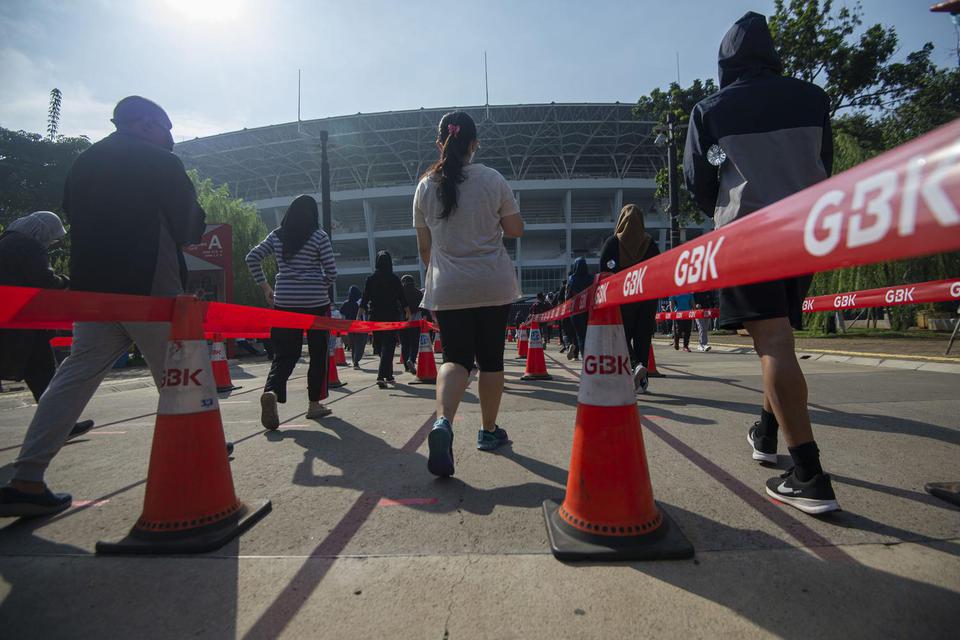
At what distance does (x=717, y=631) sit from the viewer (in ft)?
3.84

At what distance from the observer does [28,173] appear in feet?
118

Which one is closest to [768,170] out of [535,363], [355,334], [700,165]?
[700,165]

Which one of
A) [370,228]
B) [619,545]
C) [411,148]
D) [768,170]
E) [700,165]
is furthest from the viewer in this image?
[411,148]

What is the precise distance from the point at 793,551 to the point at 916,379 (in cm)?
577

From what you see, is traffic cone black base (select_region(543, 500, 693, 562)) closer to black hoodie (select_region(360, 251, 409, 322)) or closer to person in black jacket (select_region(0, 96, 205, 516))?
person in black jacket (select_region(0, 96, 205, 516))

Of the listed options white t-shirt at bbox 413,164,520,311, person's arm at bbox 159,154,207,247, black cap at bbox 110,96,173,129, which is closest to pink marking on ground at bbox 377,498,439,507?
white t-shirt at bbox 413,164,520,311

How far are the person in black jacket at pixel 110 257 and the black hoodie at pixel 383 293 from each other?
4556 mm

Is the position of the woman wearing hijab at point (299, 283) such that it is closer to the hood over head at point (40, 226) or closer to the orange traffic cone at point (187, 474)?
the hood over head at point (40, 226)

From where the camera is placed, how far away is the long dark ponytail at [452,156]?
8.54 ft

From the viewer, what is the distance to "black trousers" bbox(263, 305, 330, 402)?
12.8ft

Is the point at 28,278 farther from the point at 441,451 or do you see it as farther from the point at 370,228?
the point at 370,228

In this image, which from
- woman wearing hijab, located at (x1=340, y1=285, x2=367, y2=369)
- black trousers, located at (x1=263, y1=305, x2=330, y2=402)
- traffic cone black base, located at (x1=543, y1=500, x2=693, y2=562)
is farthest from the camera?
woman wearing hijab, located at (x1=340, y1=285, x2=367, y2=369)

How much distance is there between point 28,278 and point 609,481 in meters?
4.26

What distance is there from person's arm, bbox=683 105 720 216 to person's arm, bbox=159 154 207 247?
8.47ft
